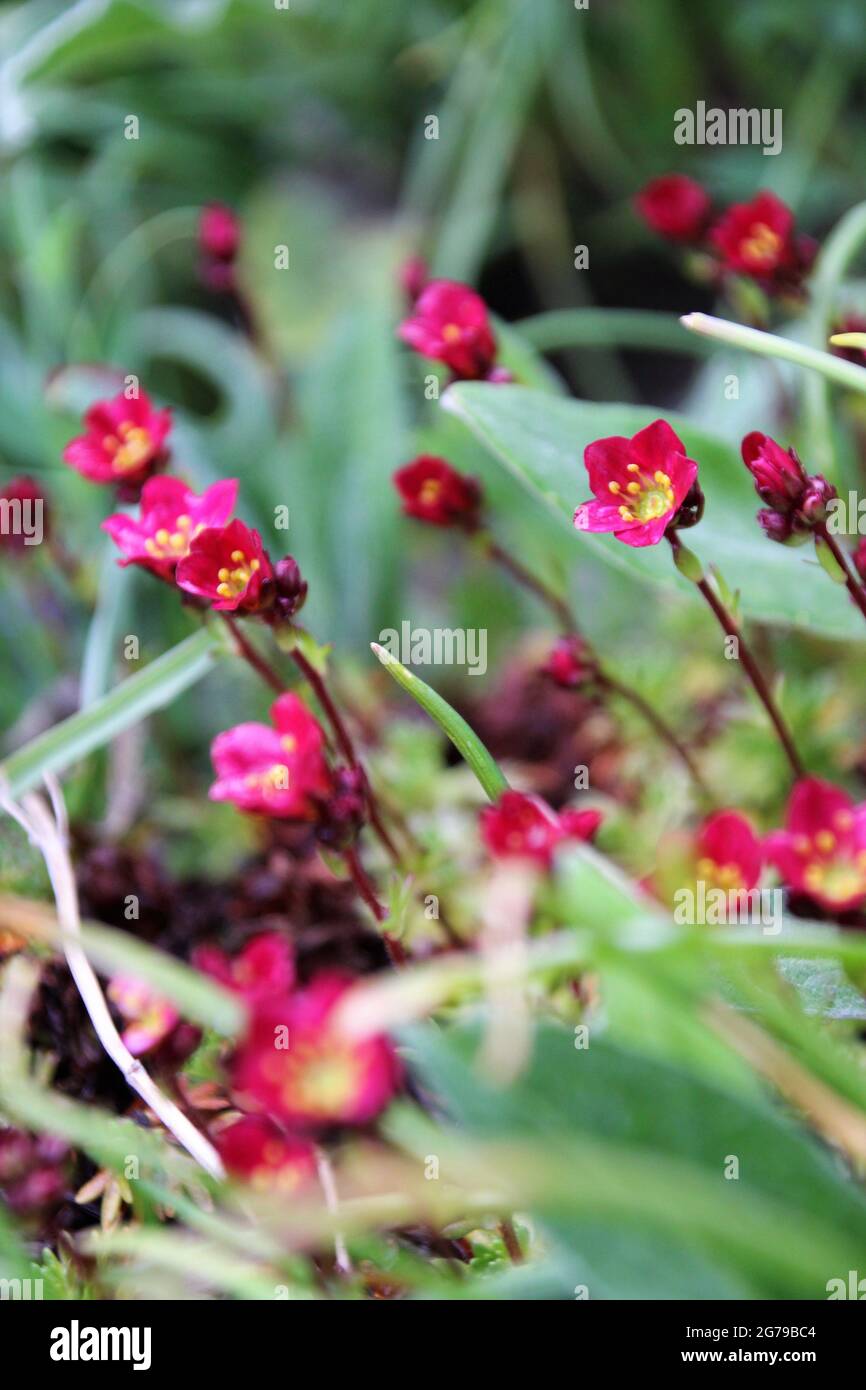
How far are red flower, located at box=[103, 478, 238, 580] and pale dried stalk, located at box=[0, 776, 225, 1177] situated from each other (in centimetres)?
13

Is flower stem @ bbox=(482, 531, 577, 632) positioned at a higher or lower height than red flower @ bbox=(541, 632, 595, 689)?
higher

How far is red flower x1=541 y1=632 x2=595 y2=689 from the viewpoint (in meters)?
0.73

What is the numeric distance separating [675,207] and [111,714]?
52cm

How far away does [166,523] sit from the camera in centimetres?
63

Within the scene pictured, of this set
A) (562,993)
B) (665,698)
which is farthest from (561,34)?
(562,993)

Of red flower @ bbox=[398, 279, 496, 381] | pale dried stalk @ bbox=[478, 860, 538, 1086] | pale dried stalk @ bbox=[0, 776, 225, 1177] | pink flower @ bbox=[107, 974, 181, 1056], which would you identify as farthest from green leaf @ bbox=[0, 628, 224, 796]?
pale dried stalk @ bbox=[478, 860, 538, 1086]

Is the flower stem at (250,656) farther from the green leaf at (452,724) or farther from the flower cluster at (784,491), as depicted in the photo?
the flower cluster at (784,491)

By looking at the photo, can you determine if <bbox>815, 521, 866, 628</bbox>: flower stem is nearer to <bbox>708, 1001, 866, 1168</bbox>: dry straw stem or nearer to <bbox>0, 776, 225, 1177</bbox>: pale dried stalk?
<bbox>708, 1001, 866, 1168</bbox>: dry straw stem

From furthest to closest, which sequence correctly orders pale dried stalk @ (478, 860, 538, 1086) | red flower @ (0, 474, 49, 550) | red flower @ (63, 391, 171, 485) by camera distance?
red flower @ (0, 474, 49, 550), red flower @ (63, 391, 171, 485), pale dried stalk @ (478, 860, 538, 1086)

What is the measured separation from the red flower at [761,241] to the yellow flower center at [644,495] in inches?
11.2

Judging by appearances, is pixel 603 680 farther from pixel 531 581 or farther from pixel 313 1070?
pixel 313 1070
